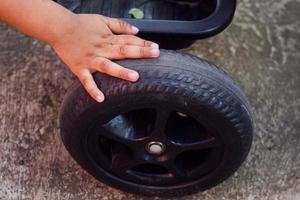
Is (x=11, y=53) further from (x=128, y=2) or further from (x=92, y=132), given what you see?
(x=92, y=132)

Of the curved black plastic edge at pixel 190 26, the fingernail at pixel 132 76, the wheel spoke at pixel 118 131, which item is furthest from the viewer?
the curved black plastic edge at pixel 190 26

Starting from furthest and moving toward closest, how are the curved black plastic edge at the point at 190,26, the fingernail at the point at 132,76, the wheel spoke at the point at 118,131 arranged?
the curved black plastic edge at the point at 190,26, the wheel spoke at the point at 118,131, the fingernail at the point at 132,76

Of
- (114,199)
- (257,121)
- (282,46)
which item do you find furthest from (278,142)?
(114,199)

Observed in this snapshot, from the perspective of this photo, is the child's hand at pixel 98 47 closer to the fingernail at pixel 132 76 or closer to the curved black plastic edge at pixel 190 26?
the fingernail at pixel 132 76

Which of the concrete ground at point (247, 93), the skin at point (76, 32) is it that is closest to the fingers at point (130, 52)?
the skin at point (76, 32)

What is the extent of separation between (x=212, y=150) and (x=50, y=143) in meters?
0.45

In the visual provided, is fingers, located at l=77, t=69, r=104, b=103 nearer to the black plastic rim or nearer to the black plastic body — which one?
the black plastic rim

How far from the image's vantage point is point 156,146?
1338 millimetres

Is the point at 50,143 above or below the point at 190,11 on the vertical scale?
below

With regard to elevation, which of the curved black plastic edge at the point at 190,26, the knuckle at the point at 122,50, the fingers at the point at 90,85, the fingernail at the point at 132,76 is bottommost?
the curved black plastic edge at the point at 190,26

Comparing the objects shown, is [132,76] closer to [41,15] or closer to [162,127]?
[162,127]

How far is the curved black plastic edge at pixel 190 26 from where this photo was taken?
145 cm

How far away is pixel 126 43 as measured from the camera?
124 cm

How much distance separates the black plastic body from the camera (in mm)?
1454
